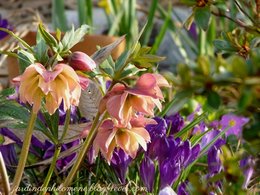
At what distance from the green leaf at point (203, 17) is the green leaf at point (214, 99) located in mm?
348

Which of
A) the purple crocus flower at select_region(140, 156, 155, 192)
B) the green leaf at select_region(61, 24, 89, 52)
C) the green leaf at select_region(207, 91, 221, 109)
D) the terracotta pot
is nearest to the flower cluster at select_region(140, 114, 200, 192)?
the purple crocus flower at select_region(140, 156, 155, 192)

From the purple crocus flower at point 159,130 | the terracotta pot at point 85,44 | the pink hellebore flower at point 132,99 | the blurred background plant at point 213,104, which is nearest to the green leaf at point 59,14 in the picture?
the terracotta pot at point 85,44

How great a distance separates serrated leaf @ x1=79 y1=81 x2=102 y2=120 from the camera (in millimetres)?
980

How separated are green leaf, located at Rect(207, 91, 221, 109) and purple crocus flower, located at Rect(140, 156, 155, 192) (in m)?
0.43

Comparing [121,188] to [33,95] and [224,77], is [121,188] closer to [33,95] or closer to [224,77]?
[33,95]

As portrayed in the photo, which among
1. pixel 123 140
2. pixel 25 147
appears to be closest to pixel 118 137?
pixel 123 140

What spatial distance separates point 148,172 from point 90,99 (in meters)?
0.15

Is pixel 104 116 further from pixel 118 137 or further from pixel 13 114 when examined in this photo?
pixel 13 114

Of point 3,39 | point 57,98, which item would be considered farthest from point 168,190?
point 3,39

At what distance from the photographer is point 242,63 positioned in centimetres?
46

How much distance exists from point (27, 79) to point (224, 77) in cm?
31

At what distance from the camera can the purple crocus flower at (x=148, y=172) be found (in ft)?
3.03

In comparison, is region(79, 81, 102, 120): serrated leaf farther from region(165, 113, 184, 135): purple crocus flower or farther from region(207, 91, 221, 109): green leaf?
region(207, 91, 221, 109): green leaf

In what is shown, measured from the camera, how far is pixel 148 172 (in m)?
0.93
